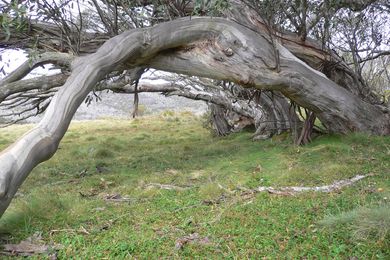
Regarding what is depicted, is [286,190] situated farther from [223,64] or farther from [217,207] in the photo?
[223,64]

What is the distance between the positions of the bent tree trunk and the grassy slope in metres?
0.60

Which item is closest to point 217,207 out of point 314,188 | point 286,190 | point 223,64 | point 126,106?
point 286,190

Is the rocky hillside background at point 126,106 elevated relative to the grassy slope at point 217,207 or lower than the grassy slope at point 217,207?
lower

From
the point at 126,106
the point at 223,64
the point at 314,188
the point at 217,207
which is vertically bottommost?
the point at 126,106

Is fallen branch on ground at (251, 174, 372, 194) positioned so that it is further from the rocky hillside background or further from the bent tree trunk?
the rocky hillside background

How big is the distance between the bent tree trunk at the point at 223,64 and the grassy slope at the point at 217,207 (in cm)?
60

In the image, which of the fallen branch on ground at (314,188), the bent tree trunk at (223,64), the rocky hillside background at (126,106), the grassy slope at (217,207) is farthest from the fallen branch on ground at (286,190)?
the rocky hillside background at (126,106)

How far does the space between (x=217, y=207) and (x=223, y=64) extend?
9.74 feet

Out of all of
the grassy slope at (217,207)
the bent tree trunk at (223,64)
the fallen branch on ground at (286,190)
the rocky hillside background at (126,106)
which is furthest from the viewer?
the rocky hillside background at (126,106)

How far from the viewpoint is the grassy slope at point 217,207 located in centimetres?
320

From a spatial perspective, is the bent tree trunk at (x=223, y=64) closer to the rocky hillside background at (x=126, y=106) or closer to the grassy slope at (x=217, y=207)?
the grassy slope at (x=217, y=207)

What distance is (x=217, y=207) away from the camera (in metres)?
4.19

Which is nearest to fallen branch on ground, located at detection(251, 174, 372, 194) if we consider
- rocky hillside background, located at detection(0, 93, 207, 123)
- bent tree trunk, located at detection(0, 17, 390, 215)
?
bent tree trunk, located at detection(0, 17, 390, 215)

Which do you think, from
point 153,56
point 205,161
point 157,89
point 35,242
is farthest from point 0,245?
point 157,89
